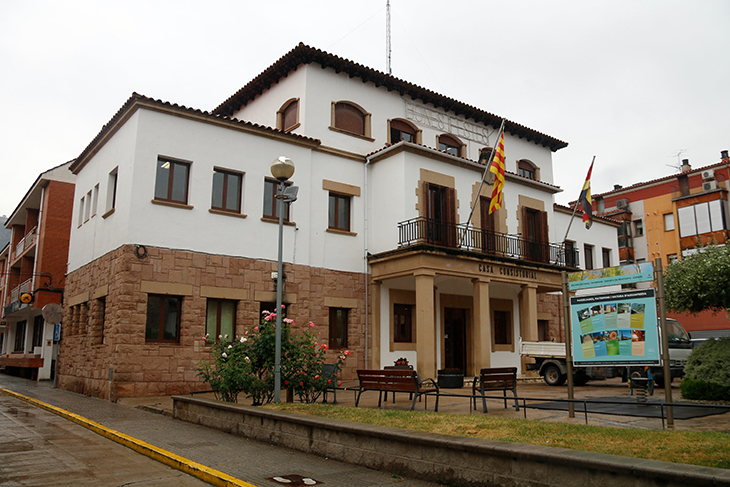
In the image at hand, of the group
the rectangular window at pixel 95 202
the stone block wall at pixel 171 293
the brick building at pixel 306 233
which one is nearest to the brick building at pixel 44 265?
the brick building at pixel 306 233

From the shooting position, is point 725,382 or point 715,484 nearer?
point 715,484

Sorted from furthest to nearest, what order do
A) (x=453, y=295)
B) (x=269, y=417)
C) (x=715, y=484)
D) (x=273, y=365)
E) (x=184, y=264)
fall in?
(x=453, y=295) → (x=184, y=264) → (x=273, y=365) → (x=269, y=417) → (x=715, y=484)

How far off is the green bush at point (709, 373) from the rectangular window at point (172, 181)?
13677 millimetres

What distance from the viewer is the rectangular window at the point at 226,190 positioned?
17.4 meters

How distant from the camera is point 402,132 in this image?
22.7 metres

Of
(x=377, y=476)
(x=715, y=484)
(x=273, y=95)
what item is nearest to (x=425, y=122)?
(x=273, y=95)

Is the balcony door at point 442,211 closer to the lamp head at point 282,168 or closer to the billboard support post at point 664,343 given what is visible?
the lamp head at point 282,168

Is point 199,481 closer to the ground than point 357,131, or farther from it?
closer to the ground

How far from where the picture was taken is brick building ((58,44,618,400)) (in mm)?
15906

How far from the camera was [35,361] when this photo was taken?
93.0 feet

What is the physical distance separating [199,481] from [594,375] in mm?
15246

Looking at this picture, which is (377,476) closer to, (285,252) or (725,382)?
(725,382)

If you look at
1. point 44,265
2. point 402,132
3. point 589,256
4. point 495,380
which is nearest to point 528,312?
point 402,132

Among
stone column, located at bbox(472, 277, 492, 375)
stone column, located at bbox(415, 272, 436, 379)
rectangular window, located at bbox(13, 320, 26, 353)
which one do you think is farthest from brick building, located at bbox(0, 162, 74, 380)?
stone column, located at bbox(472, 277, 492, 375)
